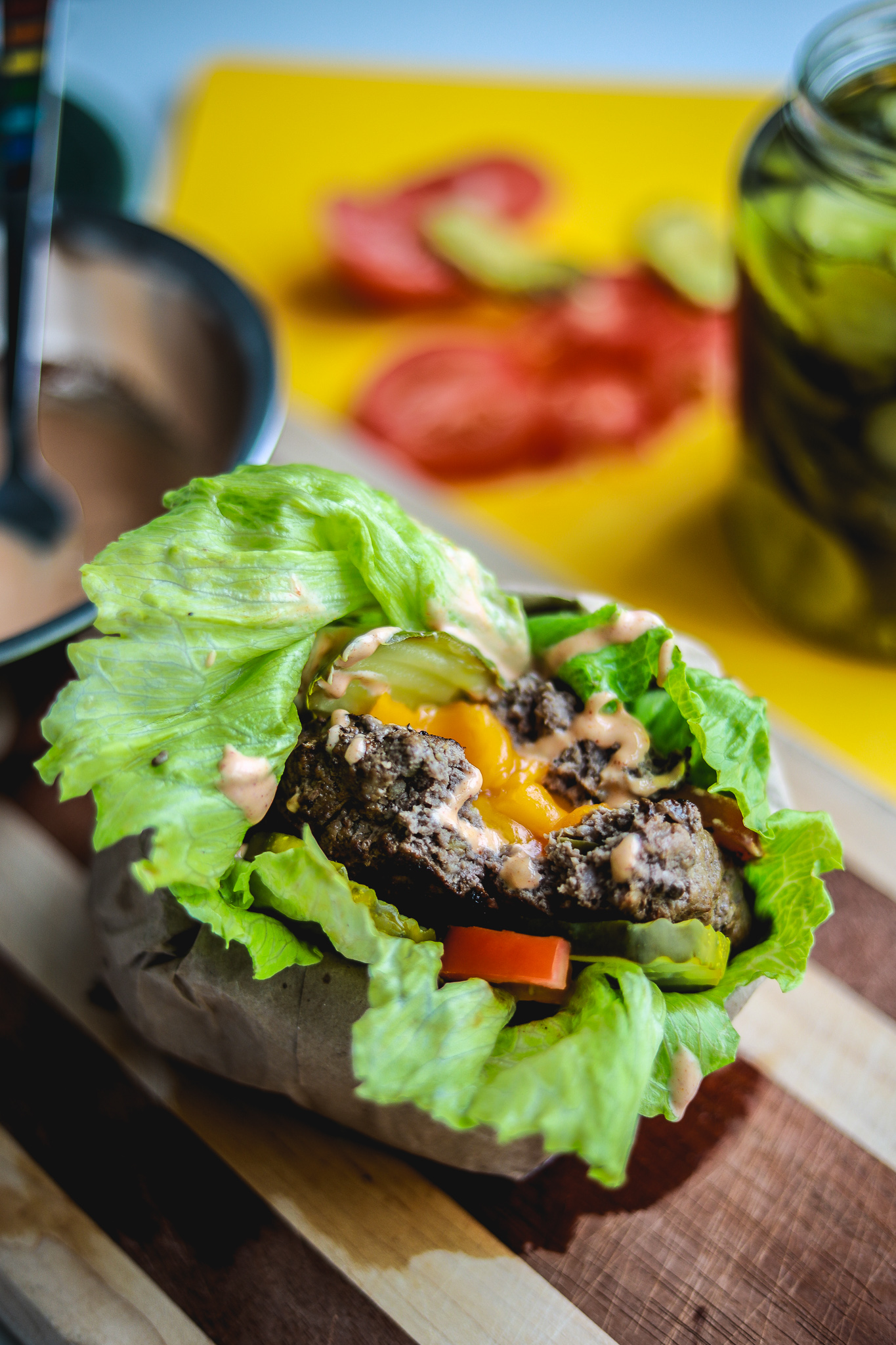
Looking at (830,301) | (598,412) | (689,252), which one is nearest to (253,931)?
(830,301)

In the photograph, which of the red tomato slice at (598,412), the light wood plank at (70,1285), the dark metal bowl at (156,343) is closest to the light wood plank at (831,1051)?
the light wood plank at (70,1285)

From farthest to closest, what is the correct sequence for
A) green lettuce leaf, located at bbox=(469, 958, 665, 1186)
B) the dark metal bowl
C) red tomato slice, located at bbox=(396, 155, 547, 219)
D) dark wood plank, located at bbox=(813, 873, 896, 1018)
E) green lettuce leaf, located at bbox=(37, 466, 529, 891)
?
1. red tomato slice, located at bbox=(396, 155, 547, 219)
2. the dark metal bowl
3. dark wood plank, located at bbox=(813, 873, 896, 1018)
4. green lettuce leaf, located at bbox=(37, 466, 529, 891)
5. green lettuce leaf, located at bbox=(469, 958, 665, 1186)

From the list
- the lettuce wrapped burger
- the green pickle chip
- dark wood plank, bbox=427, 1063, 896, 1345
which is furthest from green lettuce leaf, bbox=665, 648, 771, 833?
the green pickle chip

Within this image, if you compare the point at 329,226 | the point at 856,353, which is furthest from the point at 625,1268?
the point at 329,226

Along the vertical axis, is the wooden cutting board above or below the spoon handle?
below

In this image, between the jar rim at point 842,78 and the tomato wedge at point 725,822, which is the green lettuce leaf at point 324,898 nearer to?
the tomato wedge at point 725,822

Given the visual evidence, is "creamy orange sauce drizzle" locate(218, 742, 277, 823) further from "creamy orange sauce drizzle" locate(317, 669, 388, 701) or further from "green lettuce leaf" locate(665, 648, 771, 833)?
"green lettuce leaf" locate(665, 648, 771, 833)
